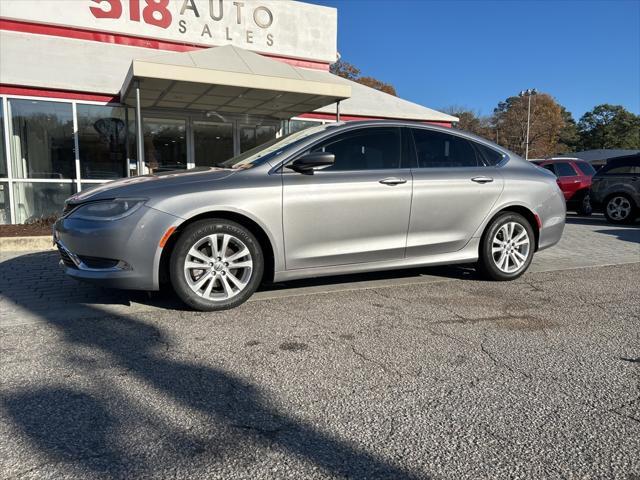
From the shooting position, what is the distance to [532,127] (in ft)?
188

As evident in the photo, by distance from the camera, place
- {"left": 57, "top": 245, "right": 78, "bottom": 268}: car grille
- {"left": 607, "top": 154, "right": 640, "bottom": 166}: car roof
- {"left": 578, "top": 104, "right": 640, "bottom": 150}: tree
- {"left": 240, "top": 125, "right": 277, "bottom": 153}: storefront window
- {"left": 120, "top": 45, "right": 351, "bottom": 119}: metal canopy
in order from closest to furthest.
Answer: {"left": 57, "top": 245, "right": 78, "bottom": 268}: car grille
{"left": 120, "top": 45, "right": 351, "bottom": 119}: metal canopy
{"left": 607, "top": 154, "right": 640, "bottom": 166}: car roof
{"left": 240, "top": 125, "right": 277, "bottom": 153}: storefront window
{"left": 578, "top": 104, "right": 640, "bottom": 150}: tree

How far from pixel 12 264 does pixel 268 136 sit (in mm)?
7917

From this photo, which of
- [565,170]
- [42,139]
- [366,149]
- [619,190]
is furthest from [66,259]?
[565,170]

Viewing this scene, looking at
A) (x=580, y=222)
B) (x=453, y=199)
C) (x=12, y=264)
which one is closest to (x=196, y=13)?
(x=12, y=264)

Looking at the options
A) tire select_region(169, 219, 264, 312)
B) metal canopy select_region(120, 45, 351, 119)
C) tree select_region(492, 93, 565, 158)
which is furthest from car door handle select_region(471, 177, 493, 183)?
tree select_region(492, 93, 565, 158)

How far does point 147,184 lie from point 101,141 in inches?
310

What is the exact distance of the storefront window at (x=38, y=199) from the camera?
32.6 feet

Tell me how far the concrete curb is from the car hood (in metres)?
4.02

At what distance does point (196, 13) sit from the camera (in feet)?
40.9

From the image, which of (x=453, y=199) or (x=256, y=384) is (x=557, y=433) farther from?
(x=453, y=199)

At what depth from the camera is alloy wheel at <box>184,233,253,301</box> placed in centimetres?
391

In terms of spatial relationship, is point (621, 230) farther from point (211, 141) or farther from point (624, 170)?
point (211, 141)

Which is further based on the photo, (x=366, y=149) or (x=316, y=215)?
(x=366, y=149)

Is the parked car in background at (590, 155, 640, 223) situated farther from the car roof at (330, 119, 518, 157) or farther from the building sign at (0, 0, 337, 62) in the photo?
the building sign at (0, 0, 337, 62)
